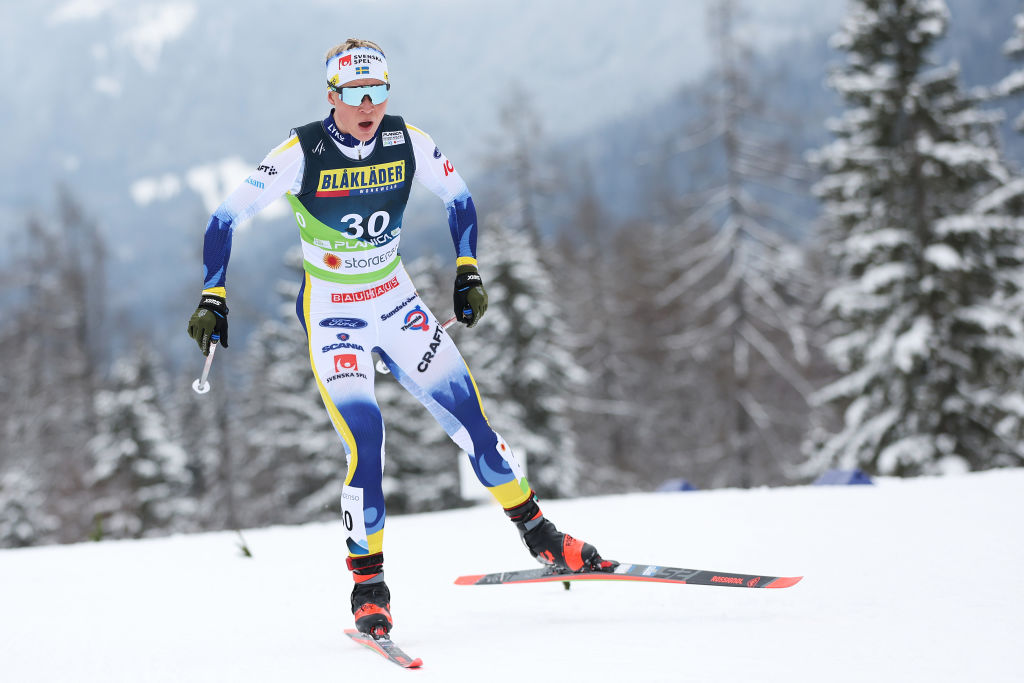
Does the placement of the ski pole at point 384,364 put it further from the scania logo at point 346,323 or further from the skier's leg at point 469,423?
the scania logo at point 346,323

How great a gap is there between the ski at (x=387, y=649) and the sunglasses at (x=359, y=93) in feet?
7.77

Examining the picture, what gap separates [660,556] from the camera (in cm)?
486

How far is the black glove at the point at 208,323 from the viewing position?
3.48m

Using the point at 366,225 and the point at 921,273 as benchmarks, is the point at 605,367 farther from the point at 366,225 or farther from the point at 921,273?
the point at 366,225

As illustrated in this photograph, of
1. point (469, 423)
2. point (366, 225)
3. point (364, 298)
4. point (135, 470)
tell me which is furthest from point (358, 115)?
point (135, 470)

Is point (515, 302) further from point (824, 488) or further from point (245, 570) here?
point (245, 570)

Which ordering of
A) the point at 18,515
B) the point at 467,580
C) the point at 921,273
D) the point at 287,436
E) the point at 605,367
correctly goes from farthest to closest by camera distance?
the point at 605,367 < the point at 287,436 < the point at 18,515 < the point at 921,273 < the point at 467,580

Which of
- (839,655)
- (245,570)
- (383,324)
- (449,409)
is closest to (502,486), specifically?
(449,409)

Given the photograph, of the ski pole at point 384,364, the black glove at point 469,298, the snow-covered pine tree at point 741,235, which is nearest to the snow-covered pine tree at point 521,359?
the snow-covered pine tree at point 741,235

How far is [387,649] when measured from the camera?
10.2 feet

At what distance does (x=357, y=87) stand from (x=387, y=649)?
97.1 inches

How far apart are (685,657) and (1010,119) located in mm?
18234

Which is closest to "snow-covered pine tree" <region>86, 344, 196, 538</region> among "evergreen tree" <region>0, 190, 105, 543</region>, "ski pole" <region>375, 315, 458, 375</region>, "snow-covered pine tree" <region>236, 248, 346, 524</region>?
"evergreen tree" <region>0, 190, 105, 543</region>

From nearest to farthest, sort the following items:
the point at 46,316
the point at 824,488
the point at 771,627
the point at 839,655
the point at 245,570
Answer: the point at 839,655
the point at 771,627
the point at 245,570
the point at 824,488
the point at 46,316
